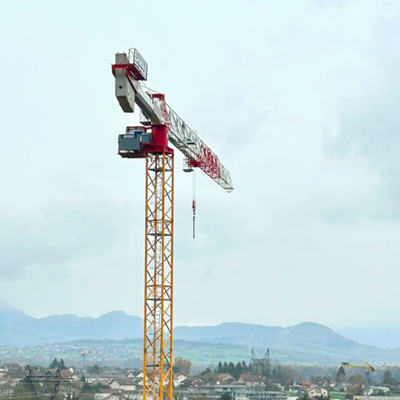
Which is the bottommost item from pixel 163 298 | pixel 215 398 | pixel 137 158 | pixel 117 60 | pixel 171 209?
pixel 215 398

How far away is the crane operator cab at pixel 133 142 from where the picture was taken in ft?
116

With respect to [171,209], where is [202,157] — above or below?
above

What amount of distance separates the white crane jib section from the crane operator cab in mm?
672

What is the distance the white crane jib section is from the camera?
1199 inches

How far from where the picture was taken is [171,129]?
37156mm

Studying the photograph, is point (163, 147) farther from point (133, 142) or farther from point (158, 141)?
point (133, 142)

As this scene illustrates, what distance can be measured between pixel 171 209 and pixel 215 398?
5683 cm

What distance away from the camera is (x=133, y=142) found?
35.4 meters

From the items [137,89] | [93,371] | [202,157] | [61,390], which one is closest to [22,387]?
[61,390]

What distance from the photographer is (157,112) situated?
35.0 metres

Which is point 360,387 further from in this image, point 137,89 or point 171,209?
point 137,89

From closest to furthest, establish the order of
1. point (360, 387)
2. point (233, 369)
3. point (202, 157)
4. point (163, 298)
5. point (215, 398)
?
point (163, 298) → point (202, 157) → point (215, 398) → point (360, 387) → point (233, 369)

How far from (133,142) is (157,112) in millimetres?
1942

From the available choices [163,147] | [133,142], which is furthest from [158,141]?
[133,142]
